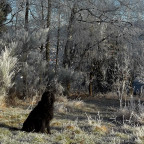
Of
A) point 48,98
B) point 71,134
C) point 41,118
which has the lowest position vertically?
point 71,134

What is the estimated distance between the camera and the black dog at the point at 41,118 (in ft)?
12.6

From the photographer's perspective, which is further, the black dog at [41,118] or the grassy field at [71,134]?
the black dog at [41,118]

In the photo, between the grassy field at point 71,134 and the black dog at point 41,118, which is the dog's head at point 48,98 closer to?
the black dog at point 41,118

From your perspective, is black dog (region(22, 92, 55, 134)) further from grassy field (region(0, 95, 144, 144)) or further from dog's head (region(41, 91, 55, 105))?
grassy field (region(0, 95, 144, 144))

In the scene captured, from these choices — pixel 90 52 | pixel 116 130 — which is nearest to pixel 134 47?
pixel 90 52

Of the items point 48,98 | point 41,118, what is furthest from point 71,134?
point 48,98

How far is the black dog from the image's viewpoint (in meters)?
3.83

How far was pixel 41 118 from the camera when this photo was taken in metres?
3.84

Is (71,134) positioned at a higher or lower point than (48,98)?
lower

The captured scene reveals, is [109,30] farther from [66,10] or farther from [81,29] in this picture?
[66,10]

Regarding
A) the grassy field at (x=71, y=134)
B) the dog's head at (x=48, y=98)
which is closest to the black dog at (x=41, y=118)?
the dog's head at (x=48, y=98)

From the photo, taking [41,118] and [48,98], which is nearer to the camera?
[41,118]

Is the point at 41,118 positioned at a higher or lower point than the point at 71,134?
higher

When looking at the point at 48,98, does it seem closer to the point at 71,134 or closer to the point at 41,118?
the point at 41,118
